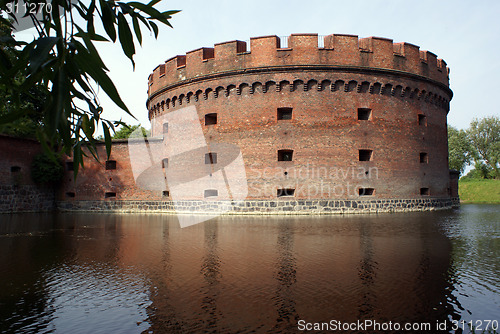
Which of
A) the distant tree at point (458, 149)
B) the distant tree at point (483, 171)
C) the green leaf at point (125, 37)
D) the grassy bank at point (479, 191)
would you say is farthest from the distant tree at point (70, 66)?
the distant tree at point (483, 171)

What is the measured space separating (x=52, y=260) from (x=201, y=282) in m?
2.74

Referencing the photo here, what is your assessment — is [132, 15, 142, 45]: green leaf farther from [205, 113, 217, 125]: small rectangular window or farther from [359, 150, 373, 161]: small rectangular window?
[359, 150, 373, 161]: small rectangular window

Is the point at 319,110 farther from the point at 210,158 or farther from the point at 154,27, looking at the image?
the point at 154,27

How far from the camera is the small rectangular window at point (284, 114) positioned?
13.9 meters

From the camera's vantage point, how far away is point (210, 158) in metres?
14.6

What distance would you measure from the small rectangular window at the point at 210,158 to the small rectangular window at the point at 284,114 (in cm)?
320

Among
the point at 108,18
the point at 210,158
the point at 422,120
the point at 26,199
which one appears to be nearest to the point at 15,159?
the point at 26,199

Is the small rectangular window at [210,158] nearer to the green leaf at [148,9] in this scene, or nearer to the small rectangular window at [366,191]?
the small rectangular window at [366,191]

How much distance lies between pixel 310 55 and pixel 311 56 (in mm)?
57

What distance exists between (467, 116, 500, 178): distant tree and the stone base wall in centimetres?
4622

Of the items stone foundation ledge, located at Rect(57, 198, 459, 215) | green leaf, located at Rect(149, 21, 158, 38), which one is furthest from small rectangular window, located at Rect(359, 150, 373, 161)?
green leaf, located at Rect(149, 21, 158, 38)

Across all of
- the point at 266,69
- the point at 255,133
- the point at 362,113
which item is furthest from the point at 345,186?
the point at 266,69

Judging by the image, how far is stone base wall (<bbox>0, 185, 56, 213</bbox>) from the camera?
15969 millimetres

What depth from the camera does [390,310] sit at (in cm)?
296
